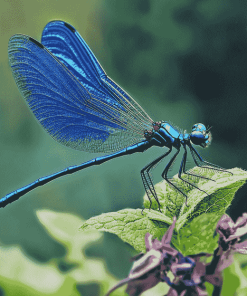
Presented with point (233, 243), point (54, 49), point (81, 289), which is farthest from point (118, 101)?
point (233, 243)

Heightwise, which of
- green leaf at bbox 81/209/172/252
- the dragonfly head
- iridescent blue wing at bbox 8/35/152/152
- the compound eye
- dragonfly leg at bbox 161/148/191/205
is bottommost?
green leaf at bbox 81/209/172/252

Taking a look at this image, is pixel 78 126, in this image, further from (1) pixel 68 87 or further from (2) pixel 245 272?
(2) pixel 245 272

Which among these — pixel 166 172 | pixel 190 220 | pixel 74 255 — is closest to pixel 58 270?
pixel 74 255

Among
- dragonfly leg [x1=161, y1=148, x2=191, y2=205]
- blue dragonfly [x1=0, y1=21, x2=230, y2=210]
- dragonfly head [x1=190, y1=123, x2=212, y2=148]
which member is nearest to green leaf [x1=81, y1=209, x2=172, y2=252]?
dragonfly leg [x1=161, y1=148, x2=191, y2=205]

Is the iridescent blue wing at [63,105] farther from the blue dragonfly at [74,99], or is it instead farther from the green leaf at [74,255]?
the green leaf at [74,255]

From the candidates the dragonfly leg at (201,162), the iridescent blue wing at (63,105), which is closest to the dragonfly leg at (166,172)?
the dragonfly leg at (201,162)

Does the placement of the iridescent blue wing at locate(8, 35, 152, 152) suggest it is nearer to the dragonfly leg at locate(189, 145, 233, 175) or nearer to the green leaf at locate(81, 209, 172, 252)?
the dragonfly leg at locate(189, 145, 233, 175)
